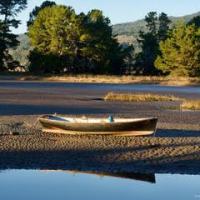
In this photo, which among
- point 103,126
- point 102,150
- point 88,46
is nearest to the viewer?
point 102,150

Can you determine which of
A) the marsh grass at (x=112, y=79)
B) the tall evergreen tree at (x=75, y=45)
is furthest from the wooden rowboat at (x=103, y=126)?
the tall evergreen tree at (x=75, y=45)

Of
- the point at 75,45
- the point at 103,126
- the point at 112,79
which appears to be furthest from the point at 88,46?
the point at 103,126

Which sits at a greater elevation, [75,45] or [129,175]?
[75,45]

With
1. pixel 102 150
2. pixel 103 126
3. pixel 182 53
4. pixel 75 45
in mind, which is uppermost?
pixel 75 45

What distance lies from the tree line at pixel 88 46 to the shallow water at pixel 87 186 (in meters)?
79.7

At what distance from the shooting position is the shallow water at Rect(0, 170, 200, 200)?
13.6m

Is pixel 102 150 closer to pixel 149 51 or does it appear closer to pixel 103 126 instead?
pixel 103 126

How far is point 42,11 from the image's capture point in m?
110

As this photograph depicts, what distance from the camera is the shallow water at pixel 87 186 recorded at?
1358cm

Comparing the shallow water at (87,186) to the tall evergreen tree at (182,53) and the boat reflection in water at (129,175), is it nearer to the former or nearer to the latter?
the boat reflection in water at (129,175)

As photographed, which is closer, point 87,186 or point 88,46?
point 87,186

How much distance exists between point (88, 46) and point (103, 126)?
78737 mm

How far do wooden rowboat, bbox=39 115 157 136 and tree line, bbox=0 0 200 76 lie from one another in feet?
236

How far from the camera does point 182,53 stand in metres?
93.8
